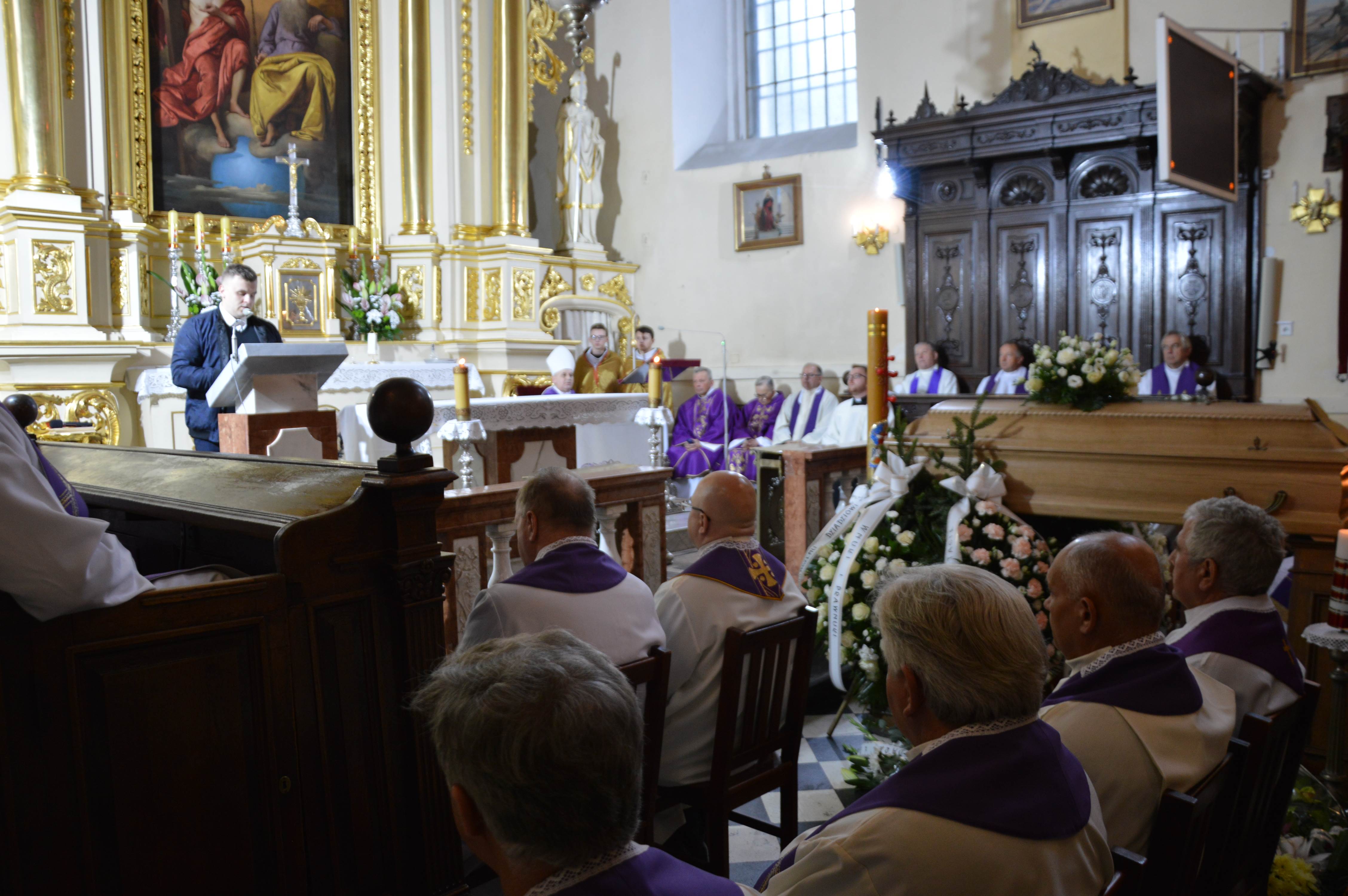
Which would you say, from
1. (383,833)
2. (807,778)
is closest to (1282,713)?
(383,833)

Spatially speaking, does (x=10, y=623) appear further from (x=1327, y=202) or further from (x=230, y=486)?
(x=1327, y=202)

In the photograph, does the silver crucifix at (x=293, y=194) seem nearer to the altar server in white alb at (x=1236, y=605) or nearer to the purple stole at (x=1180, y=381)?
the purple stole at (x=1180, y=381)

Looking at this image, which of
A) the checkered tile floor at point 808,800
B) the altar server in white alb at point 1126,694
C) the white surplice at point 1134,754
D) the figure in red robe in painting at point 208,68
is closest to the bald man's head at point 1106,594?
the altar server in white alb at point 1126,694

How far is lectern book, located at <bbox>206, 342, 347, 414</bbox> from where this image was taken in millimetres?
3934

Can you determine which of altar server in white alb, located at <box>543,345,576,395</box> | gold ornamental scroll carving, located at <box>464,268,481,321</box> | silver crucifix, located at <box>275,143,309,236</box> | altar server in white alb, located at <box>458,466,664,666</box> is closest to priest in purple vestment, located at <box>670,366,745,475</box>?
altar server in white alb, located at <box>543,345,576,395</box>

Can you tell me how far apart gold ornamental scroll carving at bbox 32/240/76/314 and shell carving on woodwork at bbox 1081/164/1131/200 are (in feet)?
26.1

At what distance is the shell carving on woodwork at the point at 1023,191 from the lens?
8.74m

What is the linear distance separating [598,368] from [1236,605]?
7328 millimetres

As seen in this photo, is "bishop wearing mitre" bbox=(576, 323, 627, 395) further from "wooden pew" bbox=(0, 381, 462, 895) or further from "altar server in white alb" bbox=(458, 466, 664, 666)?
"wooden pew" bbox=(0, 381, 462, 895)

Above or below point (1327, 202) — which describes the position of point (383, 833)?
below

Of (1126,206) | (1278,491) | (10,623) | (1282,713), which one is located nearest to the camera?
(10,623)

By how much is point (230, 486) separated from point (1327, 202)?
829 cm

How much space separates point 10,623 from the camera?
151cm

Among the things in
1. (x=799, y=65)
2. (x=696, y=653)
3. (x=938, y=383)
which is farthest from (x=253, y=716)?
(x=799, y=65)
